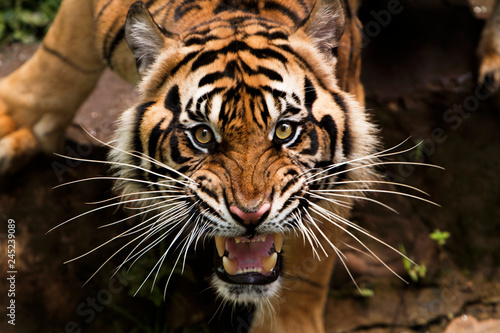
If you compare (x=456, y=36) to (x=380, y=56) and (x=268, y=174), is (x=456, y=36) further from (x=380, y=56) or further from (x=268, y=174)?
(x=268, y=174)

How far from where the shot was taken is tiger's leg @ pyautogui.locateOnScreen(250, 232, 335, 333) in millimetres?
2420

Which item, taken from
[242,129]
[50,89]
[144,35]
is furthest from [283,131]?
[50,89]

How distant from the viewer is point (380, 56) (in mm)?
3379

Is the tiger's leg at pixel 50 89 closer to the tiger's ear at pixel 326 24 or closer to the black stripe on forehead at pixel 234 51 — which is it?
the black stripe on forehead at pixel 234 51

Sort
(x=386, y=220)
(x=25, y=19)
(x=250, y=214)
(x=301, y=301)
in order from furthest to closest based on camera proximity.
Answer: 1. (x=25, y=19)
2. (x=386, y=220)
3. (x=301, y=301)
4. (x=250, y=214)

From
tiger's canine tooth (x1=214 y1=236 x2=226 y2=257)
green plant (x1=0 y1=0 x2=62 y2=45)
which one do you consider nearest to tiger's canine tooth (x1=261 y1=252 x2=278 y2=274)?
tiger's canine tooth (x1=214 y1=236 x2=226 y2=257)

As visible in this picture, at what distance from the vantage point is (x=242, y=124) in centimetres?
162

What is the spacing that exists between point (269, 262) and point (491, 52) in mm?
2023

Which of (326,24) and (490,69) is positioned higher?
(490,69)

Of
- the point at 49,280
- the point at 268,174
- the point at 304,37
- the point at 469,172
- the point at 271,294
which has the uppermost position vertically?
the point at 304,37

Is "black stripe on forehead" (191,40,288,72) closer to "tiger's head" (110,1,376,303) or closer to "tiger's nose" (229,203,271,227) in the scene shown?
"tiger's head" (110,1,376,303)

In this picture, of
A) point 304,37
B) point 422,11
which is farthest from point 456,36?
point 304,37

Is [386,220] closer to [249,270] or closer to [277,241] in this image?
[277,241]

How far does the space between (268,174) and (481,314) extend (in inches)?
77.6
